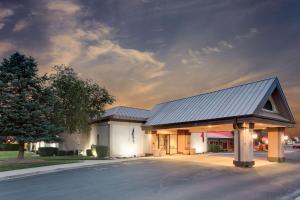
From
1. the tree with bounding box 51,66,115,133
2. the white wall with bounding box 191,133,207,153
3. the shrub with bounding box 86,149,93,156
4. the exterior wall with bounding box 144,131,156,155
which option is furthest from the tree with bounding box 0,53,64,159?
the white wall with bounding box 191,133,207,153

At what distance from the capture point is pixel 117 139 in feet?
105

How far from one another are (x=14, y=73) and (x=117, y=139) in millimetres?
12229

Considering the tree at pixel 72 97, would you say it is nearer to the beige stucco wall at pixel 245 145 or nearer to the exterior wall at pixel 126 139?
the exterior wall at pixel 126 139

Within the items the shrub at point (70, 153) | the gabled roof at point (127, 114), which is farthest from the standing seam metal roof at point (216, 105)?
the shrub at point (70, 153)

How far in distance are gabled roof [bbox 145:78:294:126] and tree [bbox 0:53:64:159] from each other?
38.4ft

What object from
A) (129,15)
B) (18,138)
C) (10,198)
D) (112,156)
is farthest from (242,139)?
(18,138)

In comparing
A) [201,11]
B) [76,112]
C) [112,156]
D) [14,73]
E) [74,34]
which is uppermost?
[201,11]

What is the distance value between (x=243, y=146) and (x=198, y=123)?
545 cm

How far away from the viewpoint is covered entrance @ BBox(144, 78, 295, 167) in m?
22.5

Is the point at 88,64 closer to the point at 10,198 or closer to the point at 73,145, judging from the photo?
the point at 73,145

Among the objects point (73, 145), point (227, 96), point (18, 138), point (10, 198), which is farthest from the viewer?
point (73, 145)

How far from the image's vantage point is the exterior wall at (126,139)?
104 ft

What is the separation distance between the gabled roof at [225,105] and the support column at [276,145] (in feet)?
4.53

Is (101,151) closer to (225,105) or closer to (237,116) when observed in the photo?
(225,105)
